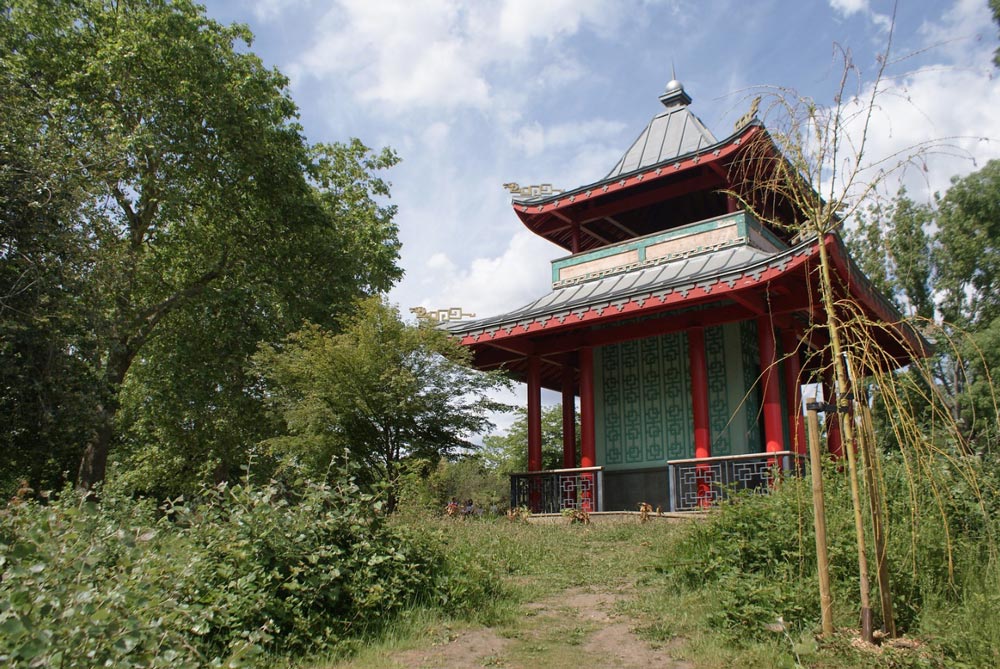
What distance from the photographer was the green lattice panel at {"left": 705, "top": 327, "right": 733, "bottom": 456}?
14.6m

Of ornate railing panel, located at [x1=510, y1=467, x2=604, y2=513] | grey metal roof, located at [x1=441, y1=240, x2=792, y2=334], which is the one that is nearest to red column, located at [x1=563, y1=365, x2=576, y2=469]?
ornate railing panel, located at [x1=510, y1=467, x2=604, y2=513]

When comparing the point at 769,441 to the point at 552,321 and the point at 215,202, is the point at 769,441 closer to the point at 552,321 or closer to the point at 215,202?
the point at 552,321

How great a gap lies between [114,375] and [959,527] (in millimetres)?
17523

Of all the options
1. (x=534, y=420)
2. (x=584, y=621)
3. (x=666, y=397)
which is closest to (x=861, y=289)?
(x=584, y=621)

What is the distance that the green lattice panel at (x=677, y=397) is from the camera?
14977 millimetres

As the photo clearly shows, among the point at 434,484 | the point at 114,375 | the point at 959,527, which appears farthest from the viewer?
the point at 114,375

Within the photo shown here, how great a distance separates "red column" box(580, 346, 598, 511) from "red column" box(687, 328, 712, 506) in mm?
2032

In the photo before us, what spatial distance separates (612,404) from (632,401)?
454 mm

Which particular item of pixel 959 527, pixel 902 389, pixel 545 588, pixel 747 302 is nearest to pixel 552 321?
Result: pixel 747 302

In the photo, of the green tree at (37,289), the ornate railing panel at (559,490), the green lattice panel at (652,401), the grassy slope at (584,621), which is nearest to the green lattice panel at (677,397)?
the green lattice panel at (652,401)

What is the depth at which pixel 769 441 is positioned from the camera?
41.9 ft

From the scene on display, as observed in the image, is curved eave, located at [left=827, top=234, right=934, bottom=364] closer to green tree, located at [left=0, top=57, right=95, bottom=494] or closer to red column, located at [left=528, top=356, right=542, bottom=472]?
red column, located at [left=528, top=356, right=542, bottom=472]

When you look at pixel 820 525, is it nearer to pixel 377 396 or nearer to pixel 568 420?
pixel 377 396

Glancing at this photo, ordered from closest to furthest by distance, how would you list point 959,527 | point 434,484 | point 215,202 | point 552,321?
point 959,527 < point 434,484 < point 552,321 < point 215,202
